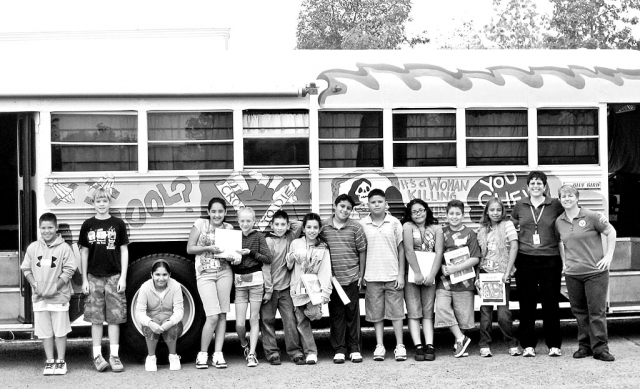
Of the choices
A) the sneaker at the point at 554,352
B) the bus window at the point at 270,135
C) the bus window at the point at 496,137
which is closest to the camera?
the sneaker at the point at 554,352

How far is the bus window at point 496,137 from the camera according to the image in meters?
8.38

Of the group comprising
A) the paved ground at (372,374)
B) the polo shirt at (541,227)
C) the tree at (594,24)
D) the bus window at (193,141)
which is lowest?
the paved ground at (372,374)

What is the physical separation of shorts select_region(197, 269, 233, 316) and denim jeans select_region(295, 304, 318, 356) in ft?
2.14

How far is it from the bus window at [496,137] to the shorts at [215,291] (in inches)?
104

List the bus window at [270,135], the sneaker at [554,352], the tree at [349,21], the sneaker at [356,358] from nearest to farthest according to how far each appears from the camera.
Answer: the sneaker at [356,358] < the sneaker at [554,352] < the bus window at [270,135] < the tree at [349,21]

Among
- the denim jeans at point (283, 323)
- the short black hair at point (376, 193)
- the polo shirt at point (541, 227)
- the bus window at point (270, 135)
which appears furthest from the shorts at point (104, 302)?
the polo shirt at point (541, 227)

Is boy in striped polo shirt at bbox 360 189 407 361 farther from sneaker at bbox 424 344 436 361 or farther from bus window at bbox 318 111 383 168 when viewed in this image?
bus window at bbox 318 111 383 168

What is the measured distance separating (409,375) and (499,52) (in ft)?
11.4

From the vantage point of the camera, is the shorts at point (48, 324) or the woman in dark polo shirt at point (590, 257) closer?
the shorts at point (48, 324)

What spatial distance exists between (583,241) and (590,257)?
163 millimetres

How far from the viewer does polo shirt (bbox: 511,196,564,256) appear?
784 cm

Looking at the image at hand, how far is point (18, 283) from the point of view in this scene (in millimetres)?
8609

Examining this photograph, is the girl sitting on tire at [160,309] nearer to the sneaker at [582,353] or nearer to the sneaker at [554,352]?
the sneaker at [554,352]

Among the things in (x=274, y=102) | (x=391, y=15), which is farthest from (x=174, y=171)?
(x=391, y=15)
